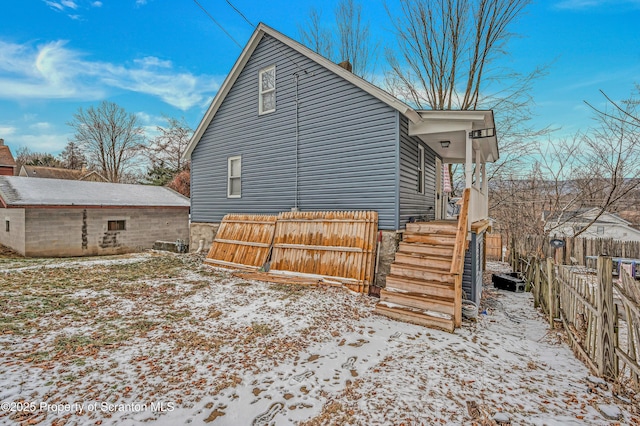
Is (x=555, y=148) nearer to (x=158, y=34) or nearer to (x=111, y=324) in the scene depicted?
(x=111, y=324)

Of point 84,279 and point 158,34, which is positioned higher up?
point 158,34

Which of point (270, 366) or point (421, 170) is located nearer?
point (270, 366)

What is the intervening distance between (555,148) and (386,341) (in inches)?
563

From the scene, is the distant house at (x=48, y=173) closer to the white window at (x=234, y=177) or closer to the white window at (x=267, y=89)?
the white window at (x=234, y=177)

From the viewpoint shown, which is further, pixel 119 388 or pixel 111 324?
pixel 111 324

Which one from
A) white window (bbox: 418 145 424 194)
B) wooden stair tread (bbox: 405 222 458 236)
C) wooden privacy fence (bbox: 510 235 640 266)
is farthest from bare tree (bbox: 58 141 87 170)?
wooden privacy fence (bbox: 510 235 640 266)

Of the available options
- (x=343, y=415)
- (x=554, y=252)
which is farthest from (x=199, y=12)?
(x=554, y=252)

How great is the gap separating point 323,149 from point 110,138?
115 feet

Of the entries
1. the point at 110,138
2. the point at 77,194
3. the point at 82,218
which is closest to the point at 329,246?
the point at 82,218

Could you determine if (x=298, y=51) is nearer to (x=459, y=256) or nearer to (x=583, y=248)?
(x=459, y=256)

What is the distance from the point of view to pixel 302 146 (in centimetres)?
881

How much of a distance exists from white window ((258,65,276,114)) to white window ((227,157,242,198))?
2.14 m

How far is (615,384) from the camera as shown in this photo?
333 cm

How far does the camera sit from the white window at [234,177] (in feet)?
34.5
